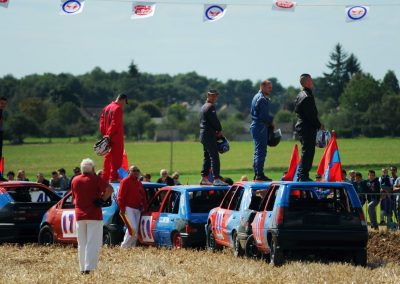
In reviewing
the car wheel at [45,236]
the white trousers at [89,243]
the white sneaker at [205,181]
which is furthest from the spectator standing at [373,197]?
the white trousers at [89,243]

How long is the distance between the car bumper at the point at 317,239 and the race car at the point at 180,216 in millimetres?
3438

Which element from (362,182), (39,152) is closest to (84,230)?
(362,182)

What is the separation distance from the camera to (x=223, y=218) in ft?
62.3

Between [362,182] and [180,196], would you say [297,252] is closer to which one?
[180,196]

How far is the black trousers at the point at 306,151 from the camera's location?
18531 millimetres

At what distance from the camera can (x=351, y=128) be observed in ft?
305

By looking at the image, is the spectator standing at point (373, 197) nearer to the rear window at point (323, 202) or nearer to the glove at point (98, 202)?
the rear window at point (323, 202)

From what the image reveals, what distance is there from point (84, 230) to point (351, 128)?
257 ft

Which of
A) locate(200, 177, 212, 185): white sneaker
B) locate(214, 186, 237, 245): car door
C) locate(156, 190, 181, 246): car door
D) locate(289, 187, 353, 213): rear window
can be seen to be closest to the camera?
locate(289, 187, 353, 213): rear window

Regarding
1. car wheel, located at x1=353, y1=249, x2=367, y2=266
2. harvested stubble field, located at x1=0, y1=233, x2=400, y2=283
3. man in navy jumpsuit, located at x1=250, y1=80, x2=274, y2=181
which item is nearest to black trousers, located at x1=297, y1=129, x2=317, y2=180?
man in navy jumpsuit, located at x1=250, y1=80, x2=274, y2=181

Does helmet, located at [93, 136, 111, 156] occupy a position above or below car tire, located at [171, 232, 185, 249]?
above

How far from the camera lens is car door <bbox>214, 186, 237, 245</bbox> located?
18.9 metres

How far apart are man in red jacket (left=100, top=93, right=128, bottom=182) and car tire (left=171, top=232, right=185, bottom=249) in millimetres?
2987

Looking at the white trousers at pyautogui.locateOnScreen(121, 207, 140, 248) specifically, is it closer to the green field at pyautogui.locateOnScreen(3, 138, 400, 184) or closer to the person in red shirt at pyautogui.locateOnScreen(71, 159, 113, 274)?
the person in red shirt at pyautogui.locateOnScreen(71, 159, 113, 274)
